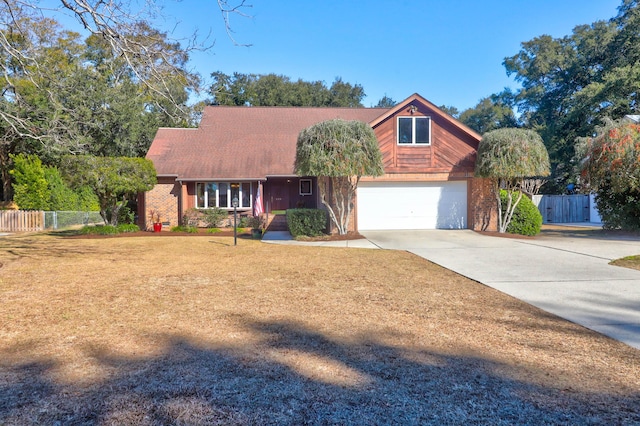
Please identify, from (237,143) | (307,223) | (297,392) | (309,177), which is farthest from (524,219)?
(297,392)

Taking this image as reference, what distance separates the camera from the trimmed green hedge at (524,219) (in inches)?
647

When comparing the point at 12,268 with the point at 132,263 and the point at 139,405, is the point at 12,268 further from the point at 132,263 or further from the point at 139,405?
the point at 139,405

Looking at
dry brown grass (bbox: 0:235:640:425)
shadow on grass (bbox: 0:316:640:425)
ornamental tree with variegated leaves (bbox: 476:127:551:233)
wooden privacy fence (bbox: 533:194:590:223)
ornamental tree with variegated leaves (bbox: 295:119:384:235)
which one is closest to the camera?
shadow on grass (bbox: 0:316:640:425)

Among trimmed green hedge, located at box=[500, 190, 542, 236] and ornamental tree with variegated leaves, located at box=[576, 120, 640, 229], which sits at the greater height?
ornamental tree with variegated leaves, located at box=[576, 120, 640, 229]

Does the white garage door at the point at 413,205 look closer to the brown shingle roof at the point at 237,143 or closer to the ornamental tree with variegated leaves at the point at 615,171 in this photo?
the ornamental tree with variegated leaves at the point at 615,171

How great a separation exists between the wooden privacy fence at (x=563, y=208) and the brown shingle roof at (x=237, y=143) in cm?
1159

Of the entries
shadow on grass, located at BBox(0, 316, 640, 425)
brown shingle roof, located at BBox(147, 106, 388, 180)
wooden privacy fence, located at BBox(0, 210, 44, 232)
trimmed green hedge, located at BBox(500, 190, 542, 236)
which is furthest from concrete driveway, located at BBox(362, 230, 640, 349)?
wooden privacy fence, located at BBox(0, 210, 44, 232)

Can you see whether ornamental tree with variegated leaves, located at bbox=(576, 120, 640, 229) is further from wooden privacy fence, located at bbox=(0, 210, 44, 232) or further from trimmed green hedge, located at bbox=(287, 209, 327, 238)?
wooden privacy fence, located at bbox=(0, 210, 44, 232)

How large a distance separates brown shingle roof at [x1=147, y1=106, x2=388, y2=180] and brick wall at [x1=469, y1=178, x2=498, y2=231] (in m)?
8.48

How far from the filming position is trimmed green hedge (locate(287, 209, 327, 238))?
51.5 ft

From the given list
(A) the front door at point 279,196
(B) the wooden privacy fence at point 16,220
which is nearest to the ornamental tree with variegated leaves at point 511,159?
(A) the front door at point 279,196

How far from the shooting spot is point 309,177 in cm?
2228

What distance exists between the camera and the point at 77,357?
13.4 ft

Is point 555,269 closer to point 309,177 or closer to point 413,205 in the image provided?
point 413,205
